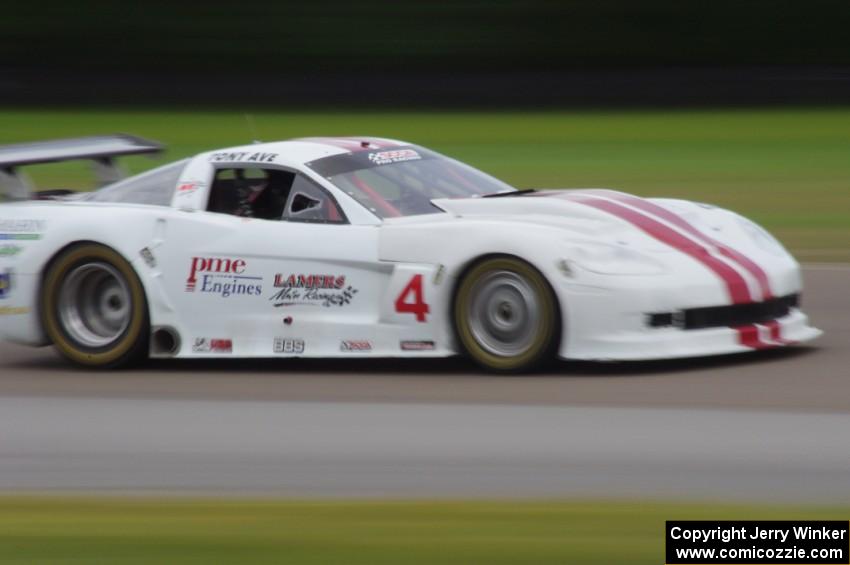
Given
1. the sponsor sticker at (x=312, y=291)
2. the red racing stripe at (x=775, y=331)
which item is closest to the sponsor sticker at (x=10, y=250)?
the sponsor sticker at (x=312, y=291)

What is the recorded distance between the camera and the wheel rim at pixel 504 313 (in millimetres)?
7859

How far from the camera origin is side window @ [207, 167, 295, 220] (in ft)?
28.5

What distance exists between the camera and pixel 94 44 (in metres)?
24.2

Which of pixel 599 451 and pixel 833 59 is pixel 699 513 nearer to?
pixel 599 451

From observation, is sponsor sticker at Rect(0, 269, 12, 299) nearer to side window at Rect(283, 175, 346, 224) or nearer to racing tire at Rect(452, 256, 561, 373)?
side window at Rect(283, 175, 346, 224)

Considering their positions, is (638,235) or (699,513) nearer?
(699,513)

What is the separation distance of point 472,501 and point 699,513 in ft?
2.66

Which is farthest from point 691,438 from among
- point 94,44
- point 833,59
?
point 94,44

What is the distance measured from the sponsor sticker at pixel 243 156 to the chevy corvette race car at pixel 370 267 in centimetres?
1

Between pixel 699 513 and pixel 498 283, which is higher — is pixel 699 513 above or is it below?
below

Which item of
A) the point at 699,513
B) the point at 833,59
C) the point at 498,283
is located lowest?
the point at 699,513

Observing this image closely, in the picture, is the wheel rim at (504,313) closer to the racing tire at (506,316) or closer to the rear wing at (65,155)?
the racing tire at (506,316)

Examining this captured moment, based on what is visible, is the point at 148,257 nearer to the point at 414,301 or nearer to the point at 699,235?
the point at 414,301

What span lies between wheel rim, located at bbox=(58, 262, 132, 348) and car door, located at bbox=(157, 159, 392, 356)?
439 millimetres
